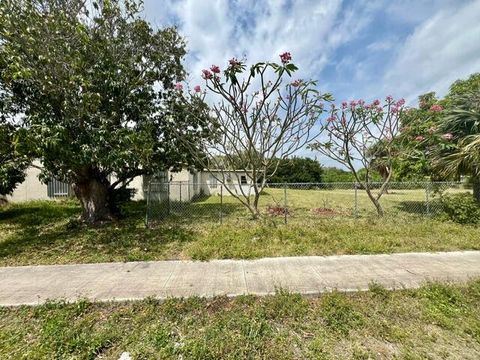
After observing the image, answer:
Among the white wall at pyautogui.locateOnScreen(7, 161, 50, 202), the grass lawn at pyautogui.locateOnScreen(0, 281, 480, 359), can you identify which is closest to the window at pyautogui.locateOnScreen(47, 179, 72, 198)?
the white wall at pyautogui.locateOnScreen(7, 161, 50, 202)

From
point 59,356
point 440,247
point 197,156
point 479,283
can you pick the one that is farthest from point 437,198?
point 59,356

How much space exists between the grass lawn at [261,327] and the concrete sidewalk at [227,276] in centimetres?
28

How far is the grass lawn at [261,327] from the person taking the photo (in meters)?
2.51

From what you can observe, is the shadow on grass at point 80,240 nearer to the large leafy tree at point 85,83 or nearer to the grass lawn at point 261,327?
the large leafy tree at point 85,83

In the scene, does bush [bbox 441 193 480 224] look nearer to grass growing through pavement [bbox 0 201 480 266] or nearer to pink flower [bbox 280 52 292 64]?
grass growing through pavement [bbox 0 201 480 266]

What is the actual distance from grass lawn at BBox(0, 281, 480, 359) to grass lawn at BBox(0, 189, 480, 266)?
6.13ft

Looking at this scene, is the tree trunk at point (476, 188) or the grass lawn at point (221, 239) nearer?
the grass lawn at point (221, 239)

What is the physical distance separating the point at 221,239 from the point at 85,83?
4583 millimetres

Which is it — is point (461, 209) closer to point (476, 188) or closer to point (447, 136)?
point (476, 188)

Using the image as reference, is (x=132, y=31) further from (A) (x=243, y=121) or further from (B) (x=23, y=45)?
(A) (x=243, y=121)

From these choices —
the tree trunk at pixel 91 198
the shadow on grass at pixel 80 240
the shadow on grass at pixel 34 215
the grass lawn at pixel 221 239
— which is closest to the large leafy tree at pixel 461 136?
the grass lawn at pixel 221 239

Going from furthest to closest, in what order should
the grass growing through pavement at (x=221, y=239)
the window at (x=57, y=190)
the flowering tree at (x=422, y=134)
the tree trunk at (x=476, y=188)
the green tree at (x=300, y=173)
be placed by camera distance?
the green tree at (x=300, y=173) → the window at (x=57, y=190) → the flowering tree at (x=422, y=134) → the tree trunk at (x=476, y=188) → the grass growing through pavement at (x=221, y=239)

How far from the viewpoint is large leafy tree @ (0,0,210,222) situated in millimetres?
5387

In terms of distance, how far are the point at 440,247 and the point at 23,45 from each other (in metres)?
9.86
